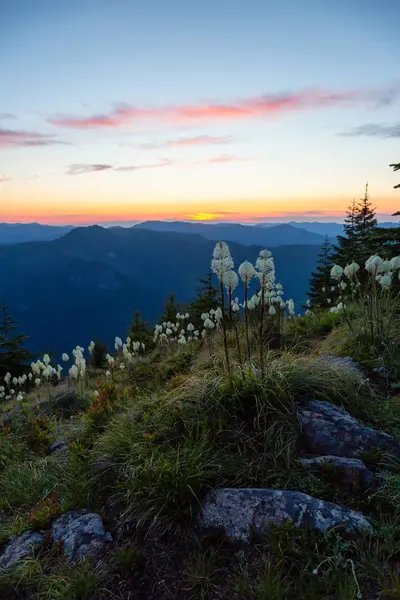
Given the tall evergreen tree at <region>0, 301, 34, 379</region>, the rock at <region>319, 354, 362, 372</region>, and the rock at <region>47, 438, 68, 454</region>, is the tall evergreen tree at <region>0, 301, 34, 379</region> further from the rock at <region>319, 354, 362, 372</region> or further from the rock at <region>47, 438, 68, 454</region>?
the rock at <region>319, 354, 362, 372</region>

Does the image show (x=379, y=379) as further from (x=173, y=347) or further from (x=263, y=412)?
(x=173, y=347)

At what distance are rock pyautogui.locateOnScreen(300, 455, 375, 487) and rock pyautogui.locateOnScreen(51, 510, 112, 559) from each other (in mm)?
2164

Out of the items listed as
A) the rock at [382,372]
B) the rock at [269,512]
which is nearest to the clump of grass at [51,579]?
the rock at [269,512]

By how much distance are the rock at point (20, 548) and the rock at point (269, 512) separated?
171 cm

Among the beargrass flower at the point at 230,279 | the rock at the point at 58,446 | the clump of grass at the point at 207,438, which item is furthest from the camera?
the rock at the point at 58,446

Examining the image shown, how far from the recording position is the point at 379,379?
6074mm

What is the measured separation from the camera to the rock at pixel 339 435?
4.15 meters

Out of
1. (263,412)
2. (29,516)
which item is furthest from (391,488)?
(29,516)

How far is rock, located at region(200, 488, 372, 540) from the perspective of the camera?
324cm

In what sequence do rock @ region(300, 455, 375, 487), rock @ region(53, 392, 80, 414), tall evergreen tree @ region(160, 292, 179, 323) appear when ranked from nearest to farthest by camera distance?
1. rock @ region(300, 455, 375, 487)
2. rock @ region(53, 392, 80, 414)
3. tall evergreen tree @ region(160, 292, 179, 323)

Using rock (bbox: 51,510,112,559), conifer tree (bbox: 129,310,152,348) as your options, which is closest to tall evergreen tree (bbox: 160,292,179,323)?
conifer tree (bbox: 129,310,152,348)

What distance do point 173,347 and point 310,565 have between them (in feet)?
42.2

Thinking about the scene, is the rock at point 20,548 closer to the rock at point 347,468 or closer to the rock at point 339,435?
the rock at point 347,468

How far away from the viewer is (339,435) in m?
4.29
